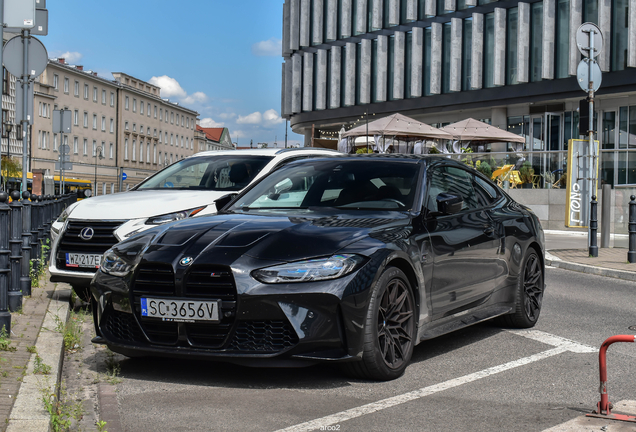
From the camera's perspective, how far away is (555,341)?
6.55 metres

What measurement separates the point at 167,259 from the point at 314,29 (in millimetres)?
53008

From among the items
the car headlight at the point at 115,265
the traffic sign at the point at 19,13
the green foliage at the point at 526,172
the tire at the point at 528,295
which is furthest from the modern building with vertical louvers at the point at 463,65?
the car headlight at the point at 115,265

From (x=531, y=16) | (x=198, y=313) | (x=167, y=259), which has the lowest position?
(x=198, y=313)

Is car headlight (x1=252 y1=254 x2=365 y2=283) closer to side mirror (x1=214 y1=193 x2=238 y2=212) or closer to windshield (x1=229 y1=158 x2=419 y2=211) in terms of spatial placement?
windshield (x1=229 y1=158 x2=419 y2=211)

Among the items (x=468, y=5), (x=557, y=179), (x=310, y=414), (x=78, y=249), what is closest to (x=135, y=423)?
(x=310, y=414)

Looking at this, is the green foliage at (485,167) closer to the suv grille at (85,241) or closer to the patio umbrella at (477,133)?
the patio umbrella at (477,133)

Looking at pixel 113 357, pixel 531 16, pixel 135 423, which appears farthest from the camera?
pixel 531 16

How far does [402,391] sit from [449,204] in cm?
148

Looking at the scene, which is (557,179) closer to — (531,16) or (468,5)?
(531,16)

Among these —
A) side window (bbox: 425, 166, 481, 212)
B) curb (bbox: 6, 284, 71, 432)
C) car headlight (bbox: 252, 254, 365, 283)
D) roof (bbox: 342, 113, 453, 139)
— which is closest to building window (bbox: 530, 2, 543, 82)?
roof (bbox: 342, 113, 453, 139)

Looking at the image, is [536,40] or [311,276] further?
[536,40]

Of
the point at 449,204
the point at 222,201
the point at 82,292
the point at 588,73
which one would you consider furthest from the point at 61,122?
A: the point at 449,204

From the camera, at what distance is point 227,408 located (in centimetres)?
437

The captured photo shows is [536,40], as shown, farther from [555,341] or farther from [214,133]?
[214,133]
